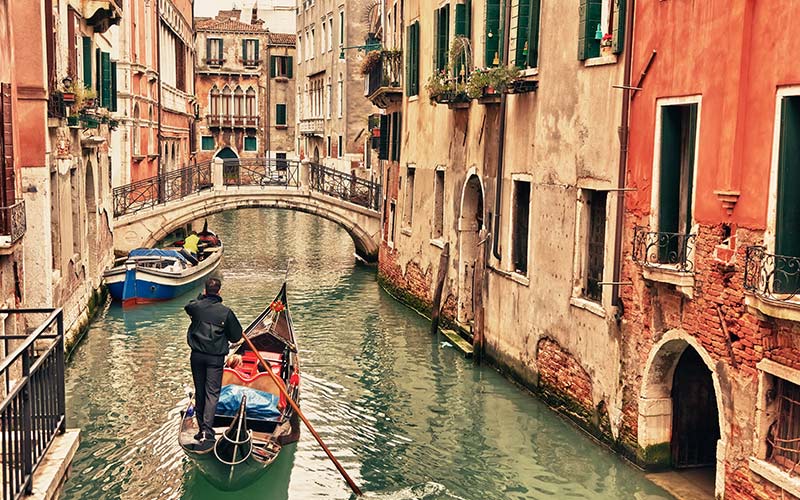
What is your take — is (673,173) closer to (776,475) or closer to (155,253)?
(776,475)

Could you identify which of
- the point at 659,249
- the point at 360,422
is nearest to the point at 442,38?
the point at 360,422

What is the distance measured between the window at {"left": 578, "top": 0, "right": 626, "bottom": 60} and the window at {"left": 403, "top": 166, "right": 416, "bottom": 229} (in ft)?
27.0

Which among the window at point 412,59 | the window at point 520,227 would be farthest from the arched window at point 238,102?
the window at point 520,227

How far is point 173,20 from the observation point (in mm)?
33250

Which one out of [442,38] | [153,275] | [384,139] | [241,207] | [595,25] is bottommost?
[153,275]

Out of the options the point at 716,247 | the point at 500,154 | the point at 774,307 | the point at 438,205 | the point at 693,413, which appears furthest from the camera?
the point at 438,205

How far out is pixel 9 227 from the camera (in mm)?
9133

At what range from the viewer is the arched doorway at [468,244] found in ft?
47.6

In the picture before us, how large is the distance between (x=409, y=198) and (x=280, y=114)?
28934 mm

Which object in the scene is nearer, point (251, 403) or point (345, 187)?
point (251, 403)

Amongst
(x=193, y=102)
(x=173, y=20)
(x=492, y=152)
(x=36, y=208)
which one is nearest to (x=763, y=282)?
(x=492, y=152)

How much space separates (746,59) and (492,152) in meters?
6.19

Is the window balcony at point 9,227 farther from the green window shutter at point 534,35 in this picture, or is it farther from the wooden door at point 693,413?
the wooden door at point 693,413

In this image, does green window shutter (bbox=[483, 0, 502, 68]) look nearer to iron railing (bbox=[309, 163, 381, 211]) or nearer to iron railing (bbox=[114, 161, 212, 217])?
iron railing (bbox=[309, 163, 381, 211])
